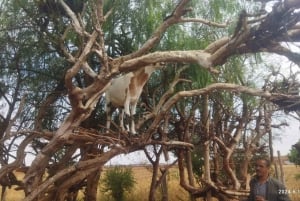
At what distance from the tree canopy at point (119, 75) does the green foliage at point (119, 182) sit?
162 inches

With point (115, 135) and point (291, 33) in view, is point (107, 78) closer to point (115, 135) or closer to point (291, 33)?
point (115, 135)

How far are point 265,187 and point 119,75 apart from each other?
3.42m

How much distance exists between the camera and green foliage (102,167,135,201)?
13922mm

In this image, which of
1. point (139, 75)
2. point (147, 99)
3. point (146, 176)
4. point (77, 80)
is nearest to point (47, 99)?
point (77, 80)

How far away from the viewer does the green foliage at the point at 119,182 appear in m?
13.9

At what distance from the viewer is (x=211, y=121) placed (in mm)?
9578

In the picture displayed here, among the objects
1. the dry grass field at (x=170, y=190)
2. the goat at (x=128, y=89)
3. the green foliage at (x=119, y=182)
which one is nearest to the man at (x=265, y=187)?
the goat at (x=128, y=89)

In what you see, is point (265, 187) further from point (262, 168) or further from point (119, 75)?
point (119, 75)

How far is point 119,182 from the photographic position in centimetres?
1396

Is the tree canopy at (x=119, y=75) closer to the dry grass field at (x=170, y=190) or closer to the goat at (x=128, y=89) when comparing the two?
the goat at (x=128, y=89)

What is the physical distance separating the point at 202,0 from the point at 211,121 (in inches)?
103

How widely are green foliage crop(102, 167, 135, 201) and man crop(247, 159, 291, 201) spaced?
977 cm

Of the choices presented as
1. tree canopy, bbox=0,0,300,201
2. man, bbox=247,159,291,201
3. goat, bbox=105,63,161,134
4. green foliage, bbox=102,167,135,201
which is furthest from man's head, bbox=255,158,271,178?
green foliage, bbox=102,167,135,201

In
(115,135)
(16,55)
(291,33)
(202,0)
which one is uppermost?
(202,0)
